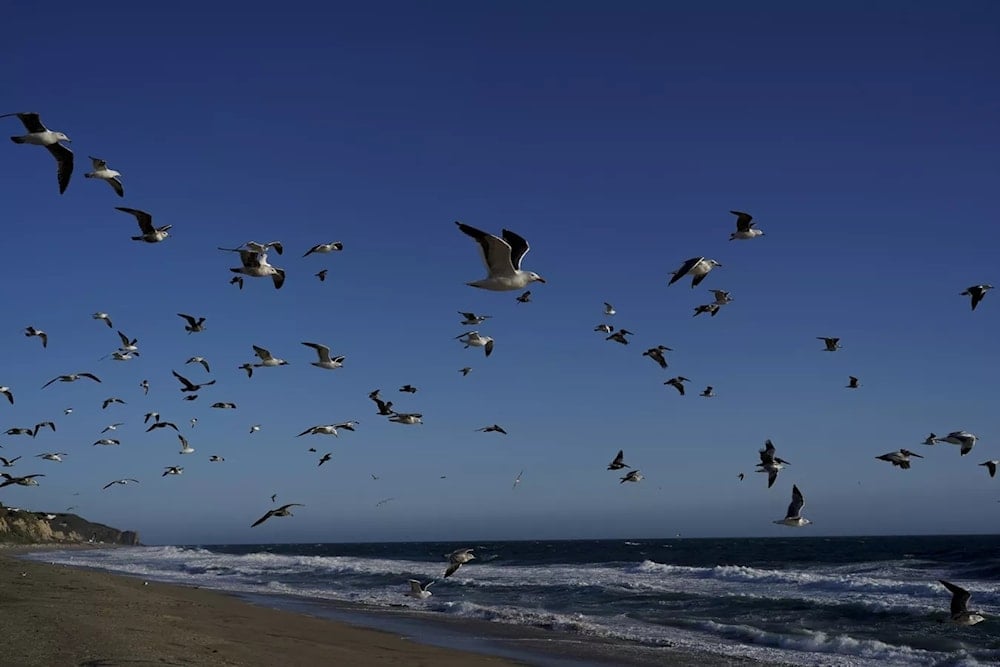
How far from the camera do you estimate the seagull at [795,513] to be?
62.0 ft

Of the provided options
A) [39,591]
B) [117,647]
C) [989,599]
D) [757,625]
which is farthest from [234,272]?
[989,599]

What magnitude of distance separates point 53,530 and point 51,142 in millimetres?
108047

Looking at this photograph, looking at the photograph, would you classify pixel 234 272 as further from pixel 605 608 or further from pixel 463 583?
pixel 463 583

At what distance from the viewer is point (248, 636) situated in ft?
59.6

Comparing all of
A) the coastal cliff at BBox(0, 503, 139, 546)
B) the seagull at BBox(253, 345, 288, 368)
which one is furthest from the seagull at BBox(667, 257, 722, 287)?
the coastal cliff at BBox(0, 503, 139, 546)

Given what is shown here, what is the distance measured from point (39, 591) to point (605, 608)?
16676 millimetres

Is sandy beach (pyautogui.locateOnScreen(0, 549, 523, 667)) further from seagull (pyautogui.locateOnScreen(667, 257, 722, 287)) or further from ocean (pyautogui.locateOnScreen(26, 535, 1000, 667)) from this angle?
seagull (pyautogui.locateOnScreen(667, 257, 722, 287))

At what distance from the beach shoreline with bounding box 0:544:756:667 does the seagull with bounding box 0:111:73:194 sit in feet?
23.7

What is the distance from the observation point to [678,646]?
64.9ft

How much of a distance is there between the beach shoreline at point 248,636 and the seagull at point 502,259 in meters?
7.27

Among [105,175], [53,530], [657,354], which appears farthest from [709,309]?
[53,530]

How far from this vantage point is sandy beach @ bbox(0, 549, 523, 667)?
12.7 m

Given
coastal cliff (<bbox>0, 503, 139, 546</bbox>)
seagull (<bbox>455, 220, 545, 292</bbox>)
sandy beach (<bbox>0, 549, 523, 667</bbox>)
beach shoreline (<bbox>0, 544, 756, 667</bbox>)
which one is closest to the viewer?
seagull (<bbox>455, 220, 545, 292</bbox>)

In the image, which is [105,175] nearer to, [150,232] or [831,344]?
[150,232]
